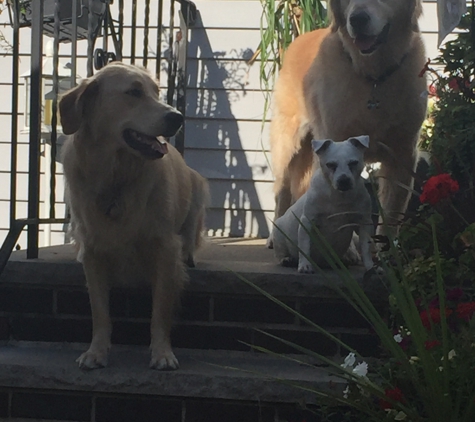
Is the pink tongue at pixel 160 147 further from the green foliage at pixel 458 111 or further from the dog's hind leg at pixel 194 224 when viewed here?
the green foliage at pixel 458 111

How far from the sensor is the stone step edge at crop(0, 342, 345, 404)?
2393mm

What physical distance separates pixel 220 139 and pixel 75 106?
9.06 feet

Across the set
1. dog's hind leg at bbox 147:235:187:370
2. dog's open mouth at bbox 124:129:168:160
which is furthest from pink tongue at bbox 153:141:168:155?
dog's hind leg at bbox 147:235:187:370

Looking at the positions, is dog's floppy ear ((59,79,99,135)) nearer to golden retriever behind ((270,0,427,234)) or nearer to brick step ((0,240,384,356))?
brick step ((0,240,384,356))

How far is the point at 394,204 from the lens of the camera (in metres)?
3.41

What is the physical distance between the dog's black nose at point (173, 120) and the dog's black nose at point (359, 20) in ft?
3.12

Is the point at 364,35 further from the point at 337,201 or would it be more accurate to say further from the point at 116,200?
the point at 116,200

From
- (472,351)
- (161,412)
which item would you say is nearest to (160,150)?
(161,412)

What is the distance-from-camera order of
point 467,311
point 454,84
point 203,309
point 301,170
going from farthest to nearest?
point 301,170
point 203,309
point 454,84
point 467,311

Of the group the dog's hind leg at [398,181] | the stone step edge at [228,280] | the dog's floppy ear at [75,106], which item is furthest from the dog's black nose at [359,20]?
the dog's floppy ear at [75,106]

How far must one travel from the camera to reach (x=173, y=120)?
2.67m

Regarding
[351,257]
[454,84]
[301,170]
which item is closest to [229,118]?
[301,170]

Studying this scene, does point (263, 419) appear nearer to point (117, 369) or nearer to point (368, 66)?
point (117, 369)

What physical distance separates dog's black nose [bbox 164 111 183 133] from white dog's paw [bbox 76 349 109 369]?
0.86m
